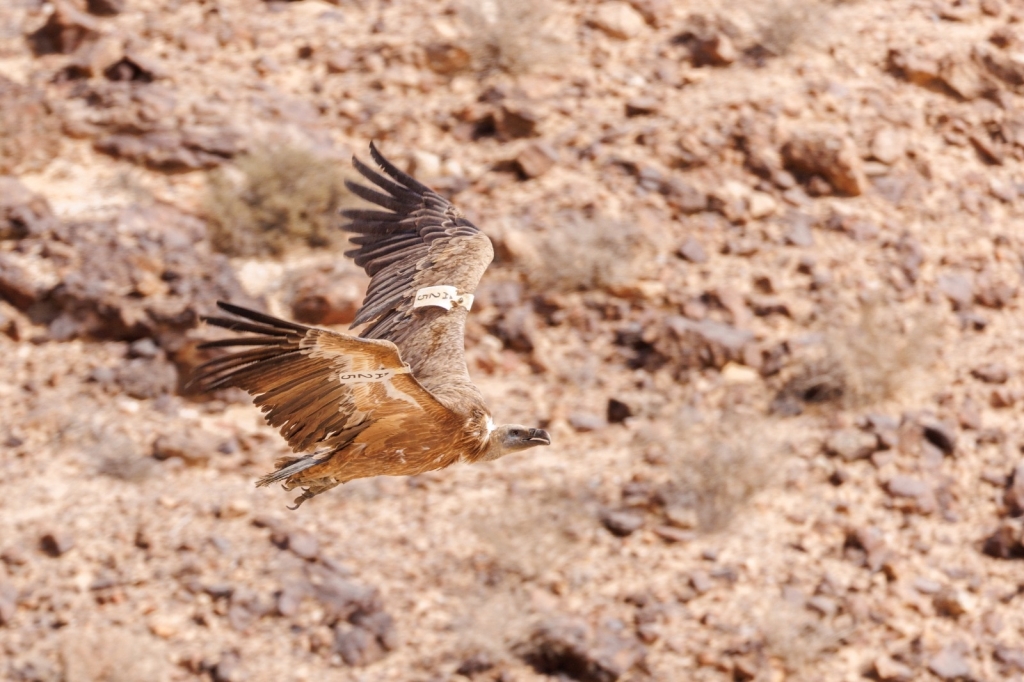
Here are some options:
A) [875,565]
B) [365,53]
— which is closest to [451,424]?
[875,565]

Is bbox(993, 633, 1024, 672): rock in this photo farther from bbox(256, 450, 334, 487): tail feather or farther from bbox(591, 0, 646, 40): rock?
bbox(591, 0, 646, 40): rock

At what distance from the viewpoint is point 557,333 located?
41.1 ft

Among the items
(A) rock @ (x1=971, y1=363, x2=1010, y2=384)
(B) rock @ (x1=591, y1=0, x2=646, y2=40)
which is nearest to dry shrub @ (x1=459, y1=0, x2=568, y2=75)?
(B) rock @ (x1=591, y1=0, x2=646, y2=40)

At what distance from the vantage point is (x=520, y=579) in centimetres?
1067

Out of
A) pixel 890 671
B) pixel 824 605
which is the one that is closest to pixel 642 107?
pixel 824 605

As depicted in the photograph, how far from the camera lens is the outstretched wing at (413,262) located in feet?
25.4

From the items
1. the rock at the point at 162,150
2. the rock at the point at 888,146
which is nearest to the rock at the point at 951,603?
the rock at the point at 888,146

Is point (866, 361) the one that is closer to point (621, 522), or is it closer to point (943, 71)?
point (621, 522)

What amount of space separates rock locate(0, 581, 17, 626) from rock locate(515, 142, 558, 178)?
253 inches

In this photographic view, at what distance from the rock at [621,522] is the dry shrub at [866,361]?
201 cm

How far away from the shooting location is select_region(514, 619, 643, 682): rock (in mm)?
10094

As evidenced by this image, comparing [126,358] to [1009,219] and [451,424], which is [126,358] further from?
[1009,219]

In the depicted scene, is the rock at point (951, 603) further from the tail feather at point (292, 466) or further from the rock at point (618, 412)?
the tail feather at point (292, 466)

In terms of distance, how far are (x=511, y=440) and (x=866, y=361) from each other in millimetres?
5971
